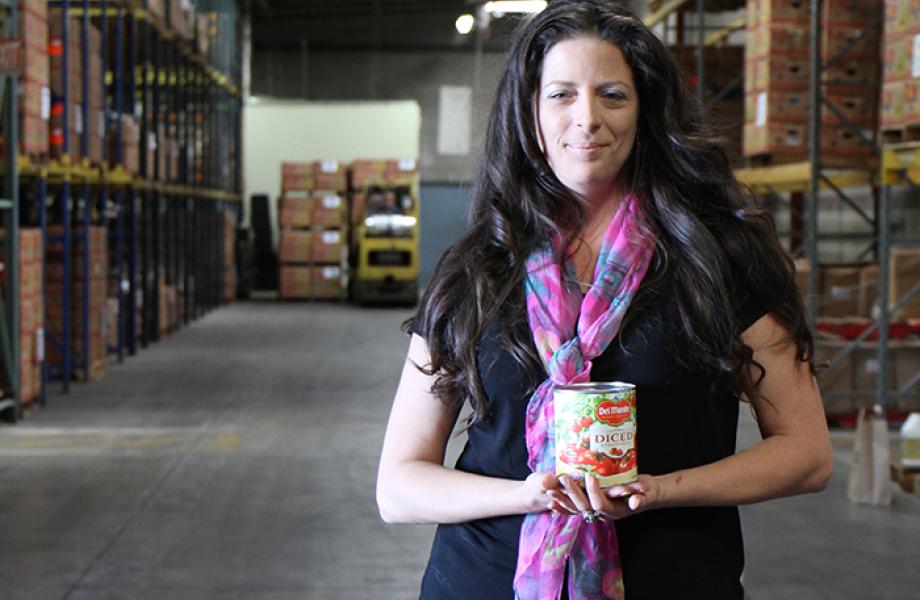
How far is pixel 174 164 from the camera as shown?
16516 mm

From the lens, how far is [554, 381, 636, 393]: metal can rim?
1.78 m

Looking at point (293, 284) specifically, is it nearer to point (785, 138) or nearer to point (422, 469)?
point (785, 138)

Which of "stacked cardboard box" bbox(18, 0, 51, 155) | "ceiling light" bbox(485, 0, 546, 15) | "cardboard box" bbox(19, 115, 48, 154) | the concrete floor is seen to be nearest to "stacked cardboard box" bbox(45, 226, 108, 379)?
the concrete floor

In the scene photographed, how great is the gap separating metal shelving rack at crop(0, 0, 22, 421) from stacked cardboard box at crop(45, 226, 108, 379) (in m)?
1.99

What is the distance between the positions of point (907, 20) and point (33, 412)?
6791 millimetres

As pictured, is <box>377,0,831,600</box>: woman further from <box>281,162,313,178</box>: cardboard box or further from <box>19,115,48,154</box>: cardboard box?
<box>281,162,313,178</box>: cardboard box

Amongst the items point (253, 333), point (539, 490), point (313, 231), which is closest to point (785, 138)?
point (253, 333)

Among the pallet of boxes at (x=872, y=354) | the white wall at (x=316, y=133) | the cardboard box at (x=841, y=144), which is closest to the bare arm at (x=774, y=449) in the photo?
the pallet of boxes at (x=872, y=354)

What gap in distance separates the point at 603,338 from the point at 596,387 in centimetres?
10

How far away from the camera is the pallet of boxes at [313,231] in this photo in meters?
23.9

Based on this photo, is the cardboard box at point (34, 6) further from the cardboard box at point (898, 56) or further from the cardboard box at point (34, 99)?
the cardboard box at point (898, 56)

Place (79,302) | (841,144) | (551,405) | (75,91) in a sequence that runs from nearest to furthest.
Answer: (551,405) → (841,144) → (75,91) → (79,302)

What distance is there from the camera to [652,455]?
192 centimetres

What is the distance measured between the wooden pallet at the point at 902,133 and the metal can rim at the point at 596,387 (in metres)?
6.45
